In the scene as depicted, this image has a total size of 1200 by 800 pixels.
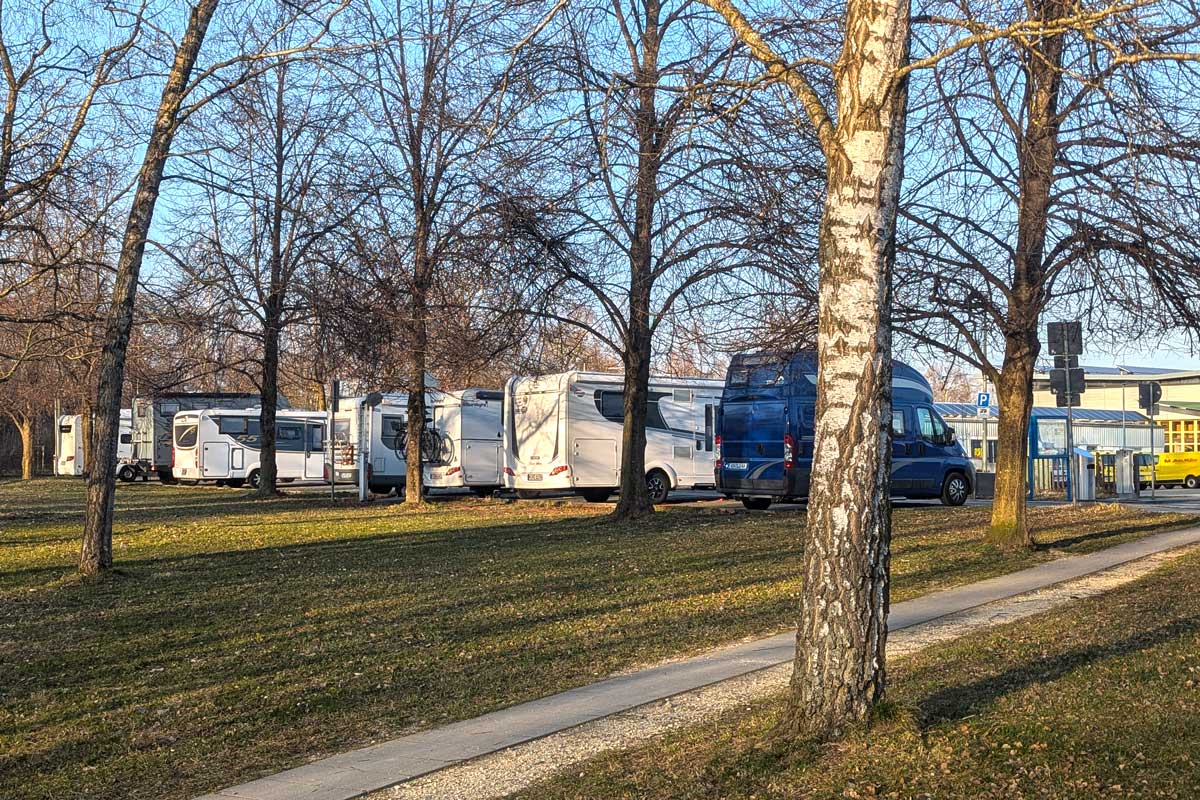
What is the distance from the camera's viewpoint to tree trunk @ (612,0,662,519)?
1922cm

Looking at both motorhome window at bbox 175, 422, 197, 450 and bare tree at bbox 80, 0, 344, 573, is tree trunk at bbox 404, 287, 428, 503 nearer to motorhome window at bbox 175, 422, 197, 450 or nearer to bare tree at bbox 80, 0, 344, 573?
bare tree at bbox 80, 0, 344, 573

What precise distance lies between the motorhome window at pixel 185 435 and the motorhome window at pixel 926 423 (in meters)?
28.1

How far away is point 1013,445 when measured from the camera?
1644 centimetres

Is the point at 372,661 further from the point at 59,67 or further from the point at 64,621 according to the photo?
the point at 59,67

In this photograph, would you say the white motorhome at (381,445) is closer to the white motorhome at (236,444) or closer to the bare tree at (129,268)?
the white motorhome at (236,444)

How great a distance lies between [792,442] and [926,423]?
13.0ft

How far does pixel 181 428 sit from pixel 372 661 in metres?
38.9

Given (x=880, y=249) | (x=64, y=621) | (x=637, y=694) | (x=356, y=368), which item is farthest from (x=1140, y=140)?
(x=356, y=368)

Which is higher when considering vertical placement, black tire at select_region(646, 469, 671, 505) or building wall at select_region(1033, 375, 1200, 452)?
building wall at select_region(1033, 375, 1200, 452)

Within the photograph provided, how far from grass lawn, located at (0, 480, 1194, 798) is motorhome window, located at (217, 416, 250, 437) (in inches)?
910

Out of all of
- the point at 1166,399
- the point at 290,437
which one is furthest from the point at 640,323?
the point at 1166,399

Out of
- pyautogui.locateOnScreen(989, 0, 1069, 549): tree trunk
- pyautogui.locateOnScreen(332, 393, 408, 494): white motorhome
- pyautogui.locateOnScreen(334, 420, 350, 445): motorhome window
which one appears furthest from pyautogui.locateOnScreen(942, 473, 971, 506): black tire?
pyautogui.locateOnScreen(334, 420, 350, 445): motorhome window

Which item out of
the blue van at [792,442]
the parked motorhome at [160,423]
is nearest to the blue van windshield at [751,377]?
the blue van at [792,442]

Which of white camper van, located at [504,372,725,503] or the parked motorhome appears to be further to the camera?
the parked motorhome
